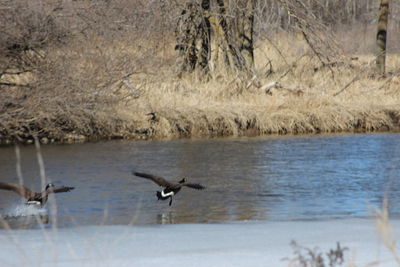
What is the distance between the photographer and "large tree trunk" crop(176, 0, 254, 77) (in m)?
20.0

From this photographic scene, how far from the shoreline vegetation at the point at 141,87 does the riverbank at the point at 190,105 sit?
21 millimetres

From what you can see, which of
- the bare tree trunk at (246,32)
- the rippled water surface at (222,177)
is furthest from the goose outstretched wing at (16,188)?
the bare tree trunk at (246,32)

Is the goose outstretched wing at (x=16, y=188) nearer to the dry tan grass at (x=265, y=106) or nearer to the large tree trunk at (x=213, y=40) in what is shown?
the dry tan grass at (x=265, y=106)

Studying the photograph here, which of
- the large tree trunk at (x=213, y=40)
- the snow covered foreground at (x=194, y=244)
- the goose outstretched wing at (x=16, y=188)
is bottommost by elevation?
the snow covered foreground at (x=194, y=244)

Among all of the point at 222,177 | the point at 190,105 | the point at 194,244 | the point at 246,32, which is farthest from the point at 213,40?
the point at 194,244

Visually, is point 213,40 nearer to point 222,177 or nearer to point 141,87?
point 141,87

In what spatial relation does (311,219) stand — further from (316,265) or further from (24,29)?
(24,29)

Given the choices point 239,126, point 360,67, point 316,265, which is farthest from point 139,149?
point 316,265

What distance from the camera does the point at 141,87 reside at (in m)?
17.6

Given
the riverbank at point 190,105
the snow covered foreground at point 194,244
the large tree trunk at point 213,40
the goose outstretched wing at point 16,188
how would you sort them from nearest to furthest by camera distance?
1. the snow covered foreground at point 194,244
2. the goose outstretched wing at point 16,188
3. the riverbank at point 190,105
4. the large tree trunk at point 213,40

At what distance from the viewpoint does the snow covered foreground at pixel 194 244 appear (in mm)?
5566

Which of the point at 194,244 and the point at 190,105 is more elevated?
the point at 190,105

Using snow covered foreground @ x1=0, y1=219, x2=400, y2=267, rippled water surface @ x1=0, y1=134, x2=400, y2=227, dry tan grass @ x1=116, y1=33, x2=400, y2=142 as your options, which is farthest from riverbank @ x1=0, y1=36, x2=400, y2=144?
snow covered foreground @ x1=0, y1=219, x2=400, y2=267

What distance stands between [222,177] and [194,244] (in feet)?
19.2
